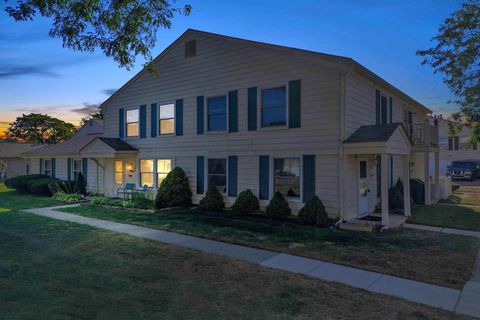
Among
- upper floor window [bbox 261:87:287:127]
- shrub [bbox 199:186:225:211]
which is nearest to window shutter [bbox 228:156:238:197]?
shrub [bbox 199:186:225:211]

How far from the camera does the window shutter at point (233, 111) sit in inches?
483

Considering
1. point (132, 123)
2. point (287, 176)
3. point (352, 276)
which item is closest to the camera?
point (352, 276)

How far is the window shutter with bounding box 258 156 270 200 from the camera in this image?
11.4 meters

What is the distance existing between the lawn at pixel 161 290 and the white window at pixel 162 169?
7448mm

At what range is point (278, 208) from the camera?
10516 millimetres

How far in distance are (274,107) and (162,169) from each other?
258 inches

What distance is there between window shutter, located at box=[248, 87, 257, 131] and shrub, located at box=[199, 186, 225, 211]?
2882mm

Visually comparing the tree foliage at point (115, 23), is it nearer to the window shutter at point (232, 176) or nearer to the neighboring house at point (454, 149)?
the window shutter at point (232, 176)

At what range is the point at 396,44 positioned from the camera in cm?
1709

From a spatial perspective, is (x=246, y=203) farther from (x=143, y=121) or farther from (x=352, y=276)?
(x=143, y=121)

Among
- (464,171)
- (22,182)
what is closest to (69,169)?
(22,182)

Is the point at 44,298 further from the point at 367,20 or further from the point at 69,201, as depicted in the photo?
the point at 367,20

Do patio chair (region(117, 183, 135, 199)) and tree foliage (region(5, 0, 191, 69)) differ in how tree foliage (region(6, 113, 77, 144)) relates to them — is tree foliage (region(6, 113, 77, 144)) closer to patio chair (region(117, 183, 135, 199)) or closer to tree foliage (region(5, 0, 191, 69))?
patio chair (region(117, 183, 135, 199))

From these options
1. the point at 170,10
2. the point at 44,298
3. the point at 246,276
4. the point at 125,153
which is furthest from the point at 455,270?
the point at 125,153
